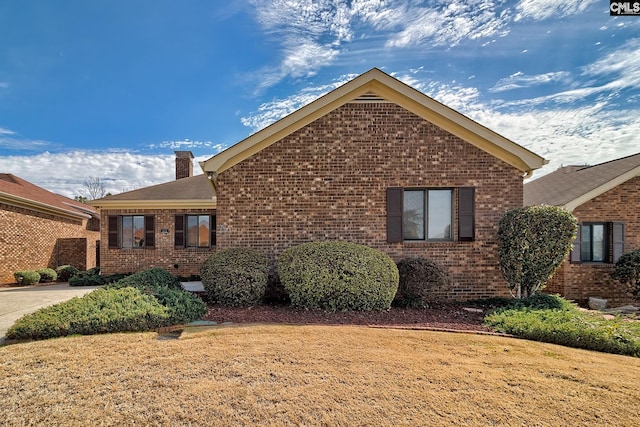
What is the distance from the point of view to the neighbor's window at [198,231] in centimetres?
1250

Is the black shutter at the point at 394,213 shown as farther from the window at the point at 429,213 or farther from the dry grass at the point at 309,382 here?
the dry grass at the point at 309,382

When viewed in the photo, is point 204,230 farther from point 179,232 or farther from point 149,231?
point 149,231

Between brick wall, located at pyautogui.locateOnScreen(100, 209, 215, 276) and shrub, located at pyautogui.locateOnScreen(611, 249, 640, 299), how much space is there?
14.0 m

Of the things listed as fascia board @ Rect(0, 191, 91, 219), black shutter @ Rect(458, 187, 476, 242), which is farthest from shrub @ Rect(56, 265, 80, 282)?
black shutter @ Rect(458, 187, 476, 242)

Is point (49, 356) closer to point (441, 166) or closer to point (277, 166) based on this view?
point (277, 166)

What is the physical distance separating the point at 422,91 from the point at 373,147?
6.30ft

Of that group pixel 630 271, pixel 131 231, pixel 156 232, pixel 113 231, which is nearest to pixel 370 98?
pixel 630 271

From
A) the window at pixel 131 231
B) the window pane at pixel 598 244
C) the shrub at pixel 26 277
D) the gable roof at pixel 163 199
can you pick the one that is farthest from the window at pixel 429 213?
the shrub at pixel 26 277

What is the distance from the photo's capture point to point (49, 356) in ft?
12.3

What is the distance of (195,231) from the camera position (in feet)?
41.1

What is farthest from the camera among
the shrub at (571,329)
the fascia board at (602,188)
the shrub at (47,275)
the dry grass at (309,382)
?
the shrub at (47,275)

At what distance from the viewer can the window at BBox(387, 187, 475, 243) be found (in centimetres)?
774

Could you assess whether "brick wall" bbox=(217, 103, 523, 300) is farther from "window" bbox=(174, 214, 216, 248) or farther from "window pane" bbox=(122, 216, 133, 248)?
"window pane" bbox=(122, 216, 133, 248)

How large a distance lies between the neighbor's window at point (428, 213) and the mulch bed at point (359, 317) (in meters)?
2.02
